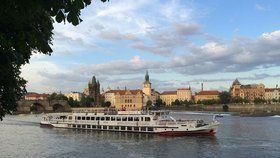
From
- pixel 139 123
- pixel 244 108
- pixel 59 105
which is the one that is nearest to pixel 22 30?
pixel 139 123

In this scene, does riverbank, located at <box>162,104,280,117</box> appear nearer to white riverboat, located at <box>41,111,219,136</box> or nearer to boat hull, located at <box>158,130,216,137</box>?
white riverboat, located at <box>41,111,219,136</box>

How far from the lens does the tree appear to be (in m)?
5.91

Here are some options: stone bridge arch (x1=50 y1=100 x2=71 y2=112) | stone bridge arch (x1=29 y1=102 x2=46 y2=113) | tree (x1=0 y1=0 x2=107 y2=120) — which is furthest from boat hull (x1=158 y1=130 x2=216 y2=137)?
stone bridge arch (x1=29 y1=102 x2=46 y2=113)

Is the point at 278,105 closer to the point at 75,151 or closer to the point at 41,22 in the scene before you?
the point at 75,151

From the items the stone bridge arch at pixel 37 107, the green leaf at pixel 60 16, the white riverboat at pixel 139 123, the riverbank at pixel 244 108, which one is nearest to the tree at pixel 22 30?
the green leaf at pixel 60 16

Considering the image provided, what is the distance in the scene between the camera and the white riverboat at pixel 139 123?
55406mm

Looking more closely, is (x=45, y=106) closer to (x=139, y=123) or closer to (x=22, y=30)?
(x=139, y=123)

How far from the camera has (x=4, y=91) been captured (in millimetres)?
12398

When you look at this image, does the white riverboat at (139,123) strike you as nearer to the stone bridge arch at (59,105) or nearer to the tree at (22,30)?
the tree at (22,30)

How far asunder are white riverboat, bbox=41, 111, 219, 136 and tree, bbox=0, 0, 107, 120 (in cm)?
4289

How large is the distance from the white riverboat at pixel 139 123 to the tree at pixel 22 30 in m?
42.9

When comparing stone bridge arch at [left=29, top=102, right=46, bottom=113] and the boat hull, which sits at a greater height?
stone bridge arch at [left=29, top=102, right=46, bottom=113]

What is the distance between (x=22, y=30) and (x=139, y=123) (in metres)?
52.8

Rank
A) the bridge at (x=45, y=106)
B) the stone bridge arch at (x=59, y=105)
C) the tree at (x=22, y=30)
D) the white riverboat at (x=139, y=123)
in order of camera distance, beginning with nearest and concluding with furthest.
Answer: the tree at (x=22, y=30) → the white riverboat at (x=139, y=123) → the bridge at (x=45, y=106) → the stone bridge arch at (x=59, y=105)
